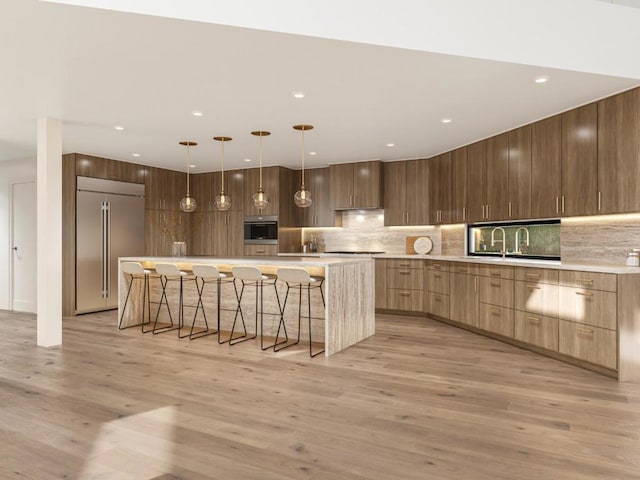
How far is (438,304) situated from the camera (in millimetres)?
6410

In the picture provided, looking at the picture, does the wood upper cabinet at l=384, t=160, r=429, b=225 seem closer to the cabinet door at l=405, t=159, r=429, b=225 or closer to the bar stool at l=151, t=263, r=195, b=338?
the cabinet door at l=405, t=159, r=429, b=225

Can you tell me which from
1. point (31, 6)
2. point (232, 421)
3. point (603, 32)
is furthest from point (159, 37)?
point (603, 32)

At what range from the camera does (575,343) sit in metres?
4.04

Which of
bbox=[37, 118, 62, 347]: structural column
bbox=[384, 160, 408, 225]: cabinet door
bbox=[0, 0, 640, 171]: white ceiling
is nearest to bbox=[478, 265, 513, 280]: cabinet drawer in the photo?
bbox=[0, 0, 640, 171]: white ceiling

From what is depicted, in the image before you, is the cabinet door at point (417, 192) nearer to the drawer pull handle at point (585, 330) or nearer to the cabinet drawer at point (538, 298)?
the cabinet drawer at point (538, 298)

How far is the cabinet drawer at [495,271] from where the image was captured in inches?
193

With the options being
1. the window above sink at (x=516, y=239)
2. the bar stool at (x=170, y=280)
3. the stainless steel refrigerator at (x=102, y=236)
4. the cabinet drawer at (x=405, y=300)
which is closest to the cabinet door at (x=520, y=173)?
the window above sink at (x=516, y=239)

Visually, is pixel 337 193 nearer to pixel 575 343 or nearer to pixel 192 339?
pixel 192 339

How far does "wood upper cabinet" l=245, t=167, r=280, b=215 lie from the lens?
7.88 metres

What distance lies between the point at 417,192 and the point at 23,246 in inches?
251

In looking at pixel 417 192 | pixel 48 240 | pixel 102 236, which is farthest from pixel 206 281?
pixel 417 192

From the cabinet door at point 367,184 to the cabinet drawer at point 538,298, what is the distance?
307cm

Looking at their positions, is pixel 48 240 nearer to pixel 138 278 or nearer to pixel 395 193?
pixel 138 278

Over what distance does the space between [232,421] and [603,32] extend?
159 inches
